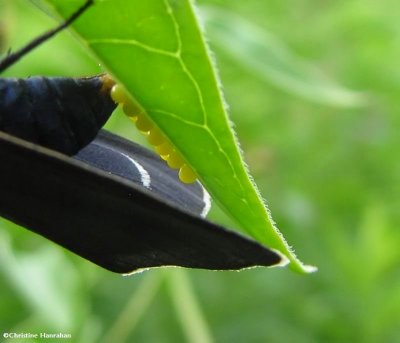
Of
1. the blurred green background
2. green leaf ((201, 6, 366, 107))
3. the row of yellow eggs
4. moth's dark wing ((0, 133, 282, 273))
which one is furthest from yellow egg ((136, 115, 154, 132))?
green leaf ((201, 6, 366, 107))

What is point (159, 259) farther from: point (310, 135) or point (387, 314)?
point (310, 135)

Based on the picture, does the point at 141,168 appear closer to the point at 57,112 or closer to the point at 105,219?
the point at 57,112

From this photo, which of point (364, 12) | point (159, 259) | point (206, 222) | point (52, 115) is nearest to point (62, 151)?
point (52, 115)

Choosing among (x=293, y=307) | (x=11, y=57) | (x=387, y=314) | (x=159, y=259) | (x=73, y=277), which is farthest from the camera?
(x=293, y=307)

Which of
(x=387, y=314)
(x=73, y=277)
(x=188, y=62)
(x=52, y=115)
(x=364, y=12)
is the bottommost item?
(x=73, y=277)

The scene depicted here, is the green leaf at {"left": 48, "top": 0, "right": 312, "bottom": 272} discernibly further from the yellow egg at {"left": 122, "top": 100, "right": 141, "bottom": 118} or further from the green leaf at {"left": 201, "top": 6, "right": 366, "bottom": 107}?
the green leaf at {"left": 201, "top": 6, "right": 366, "bottom": 107}

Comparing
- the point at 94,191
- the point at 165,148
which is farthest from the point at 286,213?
the point at 94,191

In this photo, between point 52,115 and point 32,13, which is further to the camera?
point 32,13

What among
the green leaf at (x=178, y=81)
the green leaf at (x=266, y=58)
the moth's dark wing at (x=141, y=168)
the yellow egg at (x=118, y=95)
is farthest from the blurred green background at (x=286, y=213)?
the green leaf at (x=178, y=81)

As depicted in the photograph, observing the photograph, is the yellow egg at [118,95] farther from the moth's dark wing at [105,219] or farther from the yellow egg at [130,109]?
the moth's dark wing at [105,219]
